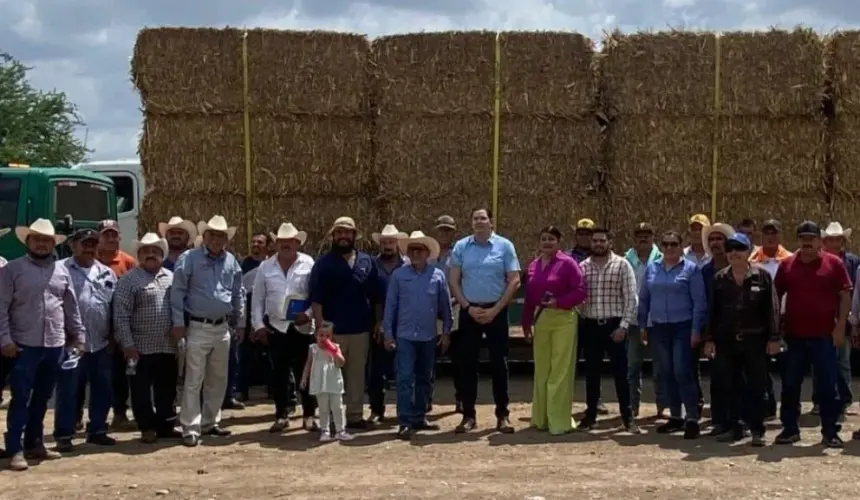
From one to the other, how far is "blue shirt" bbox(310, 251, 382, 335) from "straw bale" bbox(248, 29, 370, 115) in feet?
8.24

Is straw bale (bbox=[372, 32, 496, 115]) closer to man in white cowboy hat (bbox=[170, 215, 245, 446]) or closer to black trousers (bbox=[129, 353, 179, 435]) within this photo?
man in white cowboy hat (bbox=[170, 215, 245, 446])

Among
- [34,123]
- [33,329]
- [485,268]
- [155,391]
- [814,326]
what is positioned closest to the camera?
[33,329]

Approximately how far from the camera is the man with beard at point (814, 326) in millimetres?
8742

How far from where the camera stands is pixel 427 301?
935cm

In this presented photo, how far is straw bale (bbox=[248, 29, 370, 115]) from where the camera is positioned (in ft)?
37.7

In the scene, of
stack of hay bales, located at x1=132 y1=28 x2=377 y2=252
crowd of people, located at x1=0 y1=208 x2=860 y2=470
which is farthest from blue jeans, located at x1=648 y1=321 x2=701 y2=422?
stack of hay bales, located at x1=132 y1=28 x2=377 y2=252

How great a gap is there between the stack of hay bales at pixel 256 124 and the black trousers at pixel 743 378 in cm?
426

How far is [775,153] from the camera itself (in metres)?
11.5

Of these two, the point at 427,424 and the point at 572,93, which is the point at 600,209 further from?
the point at 427,424

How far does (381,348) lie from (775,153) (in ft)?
14.6

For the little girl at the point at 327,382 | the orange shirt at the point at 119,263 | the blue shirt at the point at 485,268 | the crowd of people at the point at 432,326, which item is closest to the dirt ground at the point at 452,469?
the little girl at the point at 327,382

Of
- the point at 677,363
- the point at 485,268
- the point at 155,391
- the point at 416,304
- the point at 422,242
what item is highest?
the point at 422,242

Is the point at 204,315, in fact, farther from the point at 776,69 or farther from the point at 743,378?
the point at 776,69

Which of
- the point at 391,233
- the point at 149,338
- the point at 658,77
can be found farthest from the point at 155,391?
the point at 658,77
